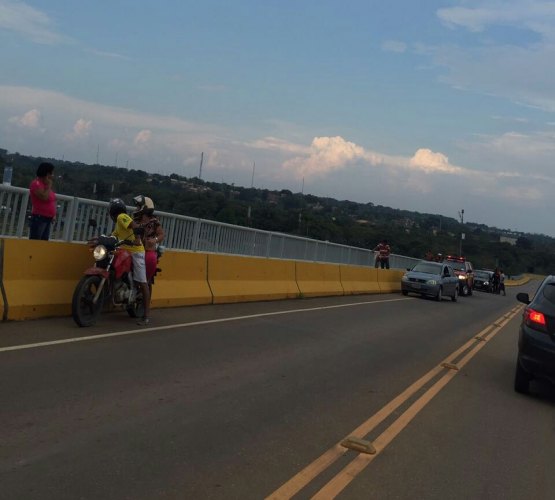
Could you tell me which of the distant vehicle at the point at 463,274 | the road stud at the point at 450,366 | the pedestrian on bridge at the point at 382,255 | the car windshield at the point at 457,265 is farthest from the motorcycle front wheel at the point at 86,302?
the car windshield at the point at 457,265

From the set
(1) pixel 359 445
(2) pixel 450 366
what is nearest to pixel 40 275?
(1) pixel 359 445

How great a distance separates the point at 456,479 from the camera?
488 cm

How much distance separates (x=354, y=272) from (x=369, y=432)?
18006 mm

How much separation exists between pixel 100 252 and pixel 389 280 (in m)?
20.4

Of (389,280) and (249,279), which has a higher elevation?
(249,279)

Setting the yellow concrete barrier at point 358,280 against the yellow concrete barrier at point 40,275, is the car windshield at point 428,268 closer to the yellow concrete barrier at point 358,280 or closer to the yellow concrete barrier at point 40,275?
the yellow concrete barrier at point 358,280

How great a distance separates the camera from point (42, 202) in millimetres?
9836

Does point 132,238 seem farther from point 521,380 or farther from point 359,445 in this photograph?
point 521,380

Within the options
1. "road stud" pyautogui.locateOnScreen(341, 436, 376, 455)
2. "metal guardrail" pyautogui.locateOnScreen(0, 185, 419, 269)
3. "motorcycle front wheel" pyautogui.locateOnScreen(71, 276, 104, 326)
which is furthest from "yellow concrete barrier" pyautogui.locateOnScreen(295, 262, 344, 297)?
"road stud" pyautogui.locateOnScreen(341, 436, 376, 455)

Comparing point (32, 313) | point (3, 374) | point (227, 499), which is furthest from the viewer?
point (32, 313)

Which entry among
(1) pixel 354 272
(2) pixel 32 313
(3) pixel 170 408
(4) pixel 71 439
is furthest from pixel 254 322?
(1) pixel 354 272

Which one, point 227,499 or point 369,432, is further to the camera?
point 369,432

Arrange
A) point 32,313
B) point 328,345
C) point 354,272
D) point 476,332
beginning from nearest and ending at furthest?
point 32,313, point 328,345, point 476,332, point 354,272

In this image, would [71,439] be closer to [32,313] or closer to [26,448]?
[26,448]
